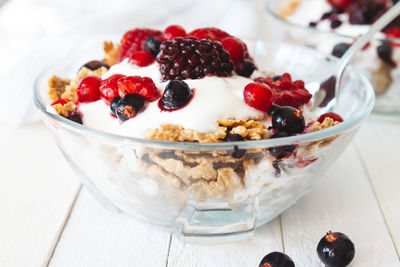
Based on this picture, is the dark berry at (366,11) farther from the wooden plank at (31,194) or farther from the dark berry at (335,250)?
the wooden plank at (31,194)

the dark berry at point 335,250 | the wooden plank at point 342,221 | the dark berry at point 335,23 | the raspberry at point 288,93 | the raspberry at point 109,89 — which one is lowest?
the wooden plank at point 342,221

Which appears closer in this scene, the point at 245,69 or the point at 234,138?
the point at 234,138

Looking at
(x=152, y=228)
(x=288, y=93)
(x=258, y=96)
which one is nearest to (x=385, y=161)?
(x=288, y=93)

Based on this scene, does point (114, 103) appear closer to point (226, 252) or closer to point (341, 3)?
point (226, 252)

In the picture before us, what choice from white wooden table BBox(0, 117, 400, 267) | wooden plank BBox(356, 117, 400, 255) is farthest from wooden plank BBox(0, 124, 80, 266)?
wooden plank BBox(356, 117, 400, 255)

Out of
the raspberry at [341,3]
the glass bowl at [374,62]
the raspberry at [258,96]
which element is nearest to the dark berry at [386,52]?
the glass bowl at [374,62]

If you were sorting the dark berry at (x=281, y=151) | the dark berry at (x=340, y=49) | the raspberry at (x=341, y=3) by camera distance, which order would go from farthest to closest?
the raspberry at (x=341, y=3) < the dark berry at (x=340, y=49) < the dark berry at (x=281, y=151)

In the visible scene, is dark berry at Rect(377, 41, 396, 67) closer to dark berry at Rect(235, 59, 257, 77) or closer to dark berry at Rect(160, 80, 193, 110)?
dark berry at Rect(235, 59, 257, 77)
